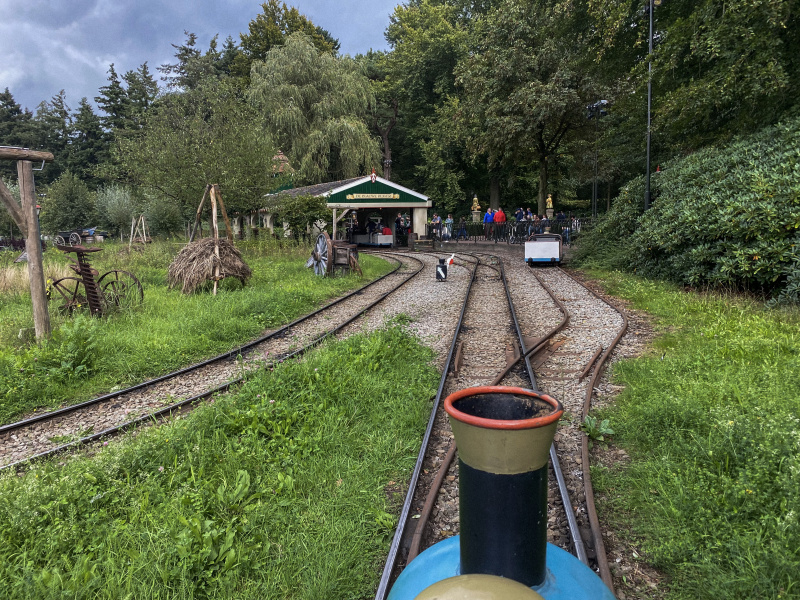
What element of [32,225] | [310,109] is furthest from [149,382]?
[310,109]

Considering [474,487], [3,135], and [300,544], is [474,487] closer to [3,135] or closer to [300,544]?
[300,544]

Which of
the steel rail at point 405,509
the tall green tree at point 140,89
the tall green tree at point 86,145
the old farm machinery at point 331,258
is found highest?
the tall green tree at point 140,89

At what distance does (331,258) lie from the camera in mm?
14430

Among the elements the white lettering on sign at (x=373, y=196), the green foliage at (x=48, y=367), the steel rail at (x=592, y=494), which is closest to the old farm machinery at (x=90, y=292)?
the green foliage at (x=48, y=367)

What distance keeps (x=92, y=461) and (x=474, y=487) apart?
367cm

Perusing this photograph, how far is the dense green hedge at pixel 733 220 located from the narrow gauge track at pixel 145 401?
284 inches

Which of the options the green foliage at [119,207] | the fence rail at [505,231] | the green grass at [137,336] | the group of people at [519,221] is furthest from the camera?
the green foliage at [119,207]

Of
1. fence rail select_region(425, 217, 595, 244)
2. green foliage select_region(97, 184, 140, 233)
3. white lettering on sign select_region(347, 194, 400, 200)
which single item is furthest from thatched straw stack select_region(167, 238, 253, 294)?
green foliage select_region(97, 184, 140, 233)

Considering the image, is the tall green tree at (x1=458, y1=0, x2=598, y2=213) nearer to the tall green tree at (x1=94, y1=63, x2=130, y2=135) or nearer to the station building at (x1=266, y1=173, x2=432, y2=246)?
the station building at (x1=266, y1=173, x2=432, y2=246)

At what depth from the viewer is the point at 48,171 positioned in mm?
58031

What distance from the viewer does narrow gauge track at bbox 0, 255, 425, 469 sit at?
4.61 meters

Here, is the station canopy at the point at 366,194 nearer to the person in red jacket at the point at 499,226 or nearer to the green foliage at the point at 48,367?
the person in red jacket at the point at 499,226

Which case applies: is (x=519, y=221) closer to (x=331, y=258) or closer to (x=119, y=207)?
(x=331, y=258)

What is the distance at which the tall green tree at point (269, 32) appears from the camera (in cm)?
4719
